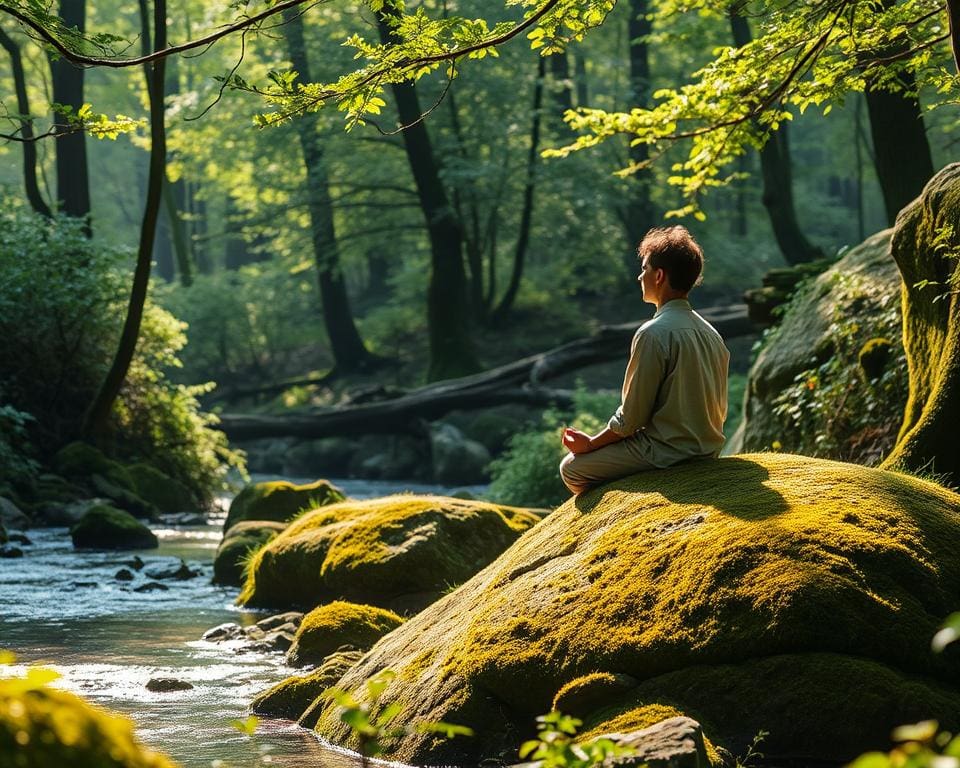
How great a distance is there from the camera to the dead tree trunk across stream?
2239cm

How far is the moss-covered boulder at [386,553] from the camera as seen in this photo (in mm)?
9250

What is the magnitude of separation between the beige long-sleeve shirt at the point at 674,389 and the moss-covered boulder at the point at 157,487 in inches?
516

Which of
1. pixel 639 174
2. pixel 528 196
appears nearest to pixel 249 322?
pixel 528 196

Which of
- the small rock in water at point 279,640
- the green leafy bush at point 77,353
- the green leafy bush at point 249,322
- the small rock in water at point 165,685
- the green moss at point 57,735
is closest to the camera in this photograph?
the green moss at point 57,735

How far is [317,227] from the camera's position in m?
29.5

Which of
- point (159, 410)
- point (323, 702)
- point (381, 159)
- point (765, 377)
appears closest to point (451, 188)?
point (381, 159)

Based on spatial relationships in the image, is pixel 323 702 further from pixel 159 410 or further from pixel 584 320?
pixel 584 320

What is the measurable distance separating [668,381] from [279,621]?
4770 mm

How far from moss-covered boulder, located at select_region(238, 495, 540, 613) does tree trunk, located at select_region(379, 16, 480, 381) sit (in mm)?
16539

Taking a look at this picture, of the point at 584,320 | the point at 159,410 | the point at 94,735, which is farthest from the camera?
the point at 584,320

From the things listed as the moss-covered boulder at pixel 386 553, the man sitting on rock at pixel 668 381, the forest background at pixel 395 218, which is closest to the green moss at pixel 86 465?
the forest background at pixel 395 218

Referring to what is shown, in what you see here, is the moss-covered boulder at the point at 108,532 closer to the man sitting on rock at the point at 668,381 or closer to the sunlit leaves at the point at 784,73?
the sunlit leaves at the point at 784,73

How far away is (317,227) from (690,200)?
20121 millimetres

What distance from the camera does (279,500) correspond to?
1359 centimetres
